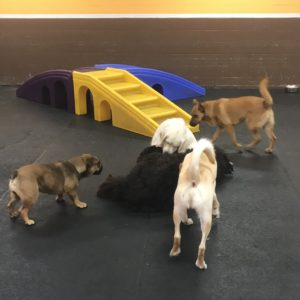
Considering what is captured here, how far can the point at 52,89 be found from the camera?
7.00 meters

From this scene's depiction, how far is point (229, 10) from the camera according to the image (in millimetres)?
8188

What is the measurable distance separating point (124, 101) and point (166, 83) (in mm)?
1912

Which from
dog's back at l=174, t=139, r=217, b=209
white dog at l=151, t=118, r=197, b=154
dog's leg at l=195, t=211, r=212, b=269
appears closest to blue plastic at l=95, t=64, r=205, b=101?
white dog at l=151, t=118, r=197, b=154

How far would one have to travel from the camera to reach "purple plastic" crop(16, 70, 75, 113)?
6625 millimetres

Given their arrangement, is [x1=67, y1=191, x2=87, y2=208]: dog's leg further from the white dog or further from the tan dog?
the tan dog

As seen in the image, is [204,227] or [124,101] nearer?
[204,227]

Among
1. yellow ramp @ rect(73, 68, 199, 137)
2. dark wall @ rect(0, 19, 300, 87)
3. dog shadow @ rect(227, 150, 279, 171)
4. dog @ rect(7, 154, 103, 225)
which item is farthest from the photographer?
dark wall @ rect(0, 19, 300, 87)

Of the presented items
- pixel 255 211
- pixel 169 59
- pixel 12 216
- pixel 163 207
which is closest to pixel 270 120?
pixel 255 211

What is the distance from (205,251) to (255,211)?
762 millimetres

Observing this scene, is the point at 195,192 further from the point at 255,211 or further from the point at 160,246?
the point at 255,211

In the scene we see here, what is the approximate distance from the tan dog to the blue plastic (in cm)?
225

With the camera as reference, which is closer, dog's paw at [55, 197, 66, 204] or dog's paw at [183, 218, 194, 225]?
dog's paw at [183, 218, 194, 225]

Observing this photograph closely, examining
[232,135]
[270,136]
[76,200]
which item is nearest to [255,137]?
[270,136]

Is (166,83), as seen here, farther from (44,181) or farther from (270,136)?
(44,181)
